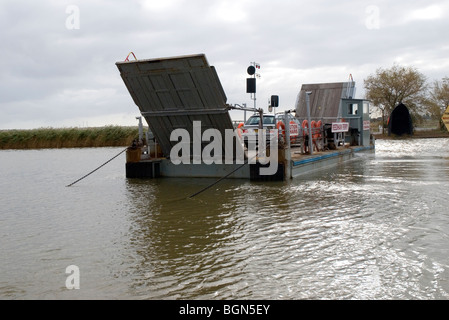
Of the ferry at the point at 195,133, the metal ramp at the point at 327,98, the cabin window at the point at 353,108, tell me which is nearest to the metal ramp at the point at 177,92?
the ferry at the point at 195,133

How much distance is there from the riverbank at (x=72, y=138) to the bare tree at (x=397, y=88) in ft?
78.2

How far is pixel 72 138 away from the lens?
36.4 metres

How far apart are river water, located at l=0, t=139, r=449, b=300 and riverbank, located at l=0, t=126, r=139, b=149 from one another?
82.3 feet

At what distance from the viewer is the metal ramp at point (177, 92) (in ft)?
37.4

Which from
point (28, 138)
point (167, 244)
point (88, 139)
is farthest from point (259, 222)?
point (28, 138)

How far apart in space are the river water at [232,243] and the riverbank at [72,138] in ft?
82.3

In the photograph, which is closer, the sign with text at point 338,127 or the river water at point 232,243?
the river water at point 232,243

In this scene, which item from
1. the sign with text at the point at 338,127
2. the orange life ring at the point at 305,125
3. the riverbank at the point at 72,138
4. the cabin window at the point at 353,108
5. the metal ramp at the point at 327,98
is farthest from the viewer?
the riverbank at the point at 72,138

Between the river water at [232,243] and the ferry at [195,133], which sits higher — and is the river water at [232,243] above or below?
below

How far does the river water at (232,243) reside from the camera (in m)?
4.56

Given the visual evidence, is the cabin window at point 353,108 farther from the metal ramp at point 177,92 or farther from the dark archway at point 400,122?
the dark archway at point 400,122

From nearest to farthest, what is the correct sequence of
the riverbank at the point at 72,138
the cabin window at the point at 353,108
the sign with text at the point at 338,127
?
the sign with text at the point at 338,127 → the cabin window at the point at 353,108 → the riverbank at the point at 72,138

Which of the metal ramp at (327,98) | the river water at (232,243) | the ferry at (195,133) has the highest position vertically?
the metal ramp at (327,98)

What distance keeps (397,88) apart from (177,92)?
3726 centimetres
